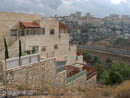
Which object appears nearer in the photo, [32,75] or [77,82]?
[32,75]

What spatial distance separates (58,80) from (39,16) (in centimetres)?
1161

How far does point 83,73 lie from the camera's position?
597 inches

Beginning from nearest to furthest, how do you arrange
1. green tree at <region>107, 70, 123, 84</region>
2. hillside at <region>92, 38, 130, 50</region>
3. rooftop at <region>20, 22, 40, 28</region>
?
rooftop at <region>20, 22, 40, 28</region> < green tree at <region>107, 70, 123, 84</region> < hillside at <region>92, 38, 130, 50</region>

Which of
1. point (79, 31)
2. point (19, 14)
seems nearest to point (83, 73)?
point (19, 14)

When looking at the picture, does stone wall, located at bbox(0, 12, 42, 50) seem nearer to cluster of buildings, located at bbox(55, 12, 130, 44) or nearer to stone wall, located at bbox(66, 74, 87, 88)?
stone wall, located at bbox(66, 74, 87, 88)

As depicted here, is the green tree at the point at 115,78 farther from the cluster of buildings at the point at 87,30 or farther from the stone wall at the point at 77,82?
the cluster of buildings at the point at 87,30

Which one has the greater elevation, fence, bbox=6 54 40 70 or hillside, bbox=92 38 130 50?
fence, bbox=6 54 40 70

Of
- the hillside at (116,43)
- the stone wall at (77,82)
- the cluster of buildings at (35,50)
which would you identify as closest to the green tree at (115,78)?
the stone wall at (77,82)

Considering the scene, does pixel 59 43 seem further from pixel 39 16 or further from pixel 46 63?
pixel 46 63

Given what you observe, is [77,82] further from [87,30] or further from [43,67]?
[87,30]

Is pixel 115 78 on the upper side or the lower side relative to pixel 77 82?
lower

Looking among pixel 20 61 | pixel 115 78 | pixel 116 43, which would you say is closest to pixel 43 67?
pixel 20 61

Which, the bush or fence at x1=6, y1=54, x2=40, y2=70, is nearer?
fence at x1=6, y1=54, x2=40, y2=70

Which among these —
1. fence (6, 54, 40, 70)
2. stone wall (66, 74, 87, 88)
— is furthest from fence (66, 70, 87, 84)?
fence (6, 54, 40, 70)
